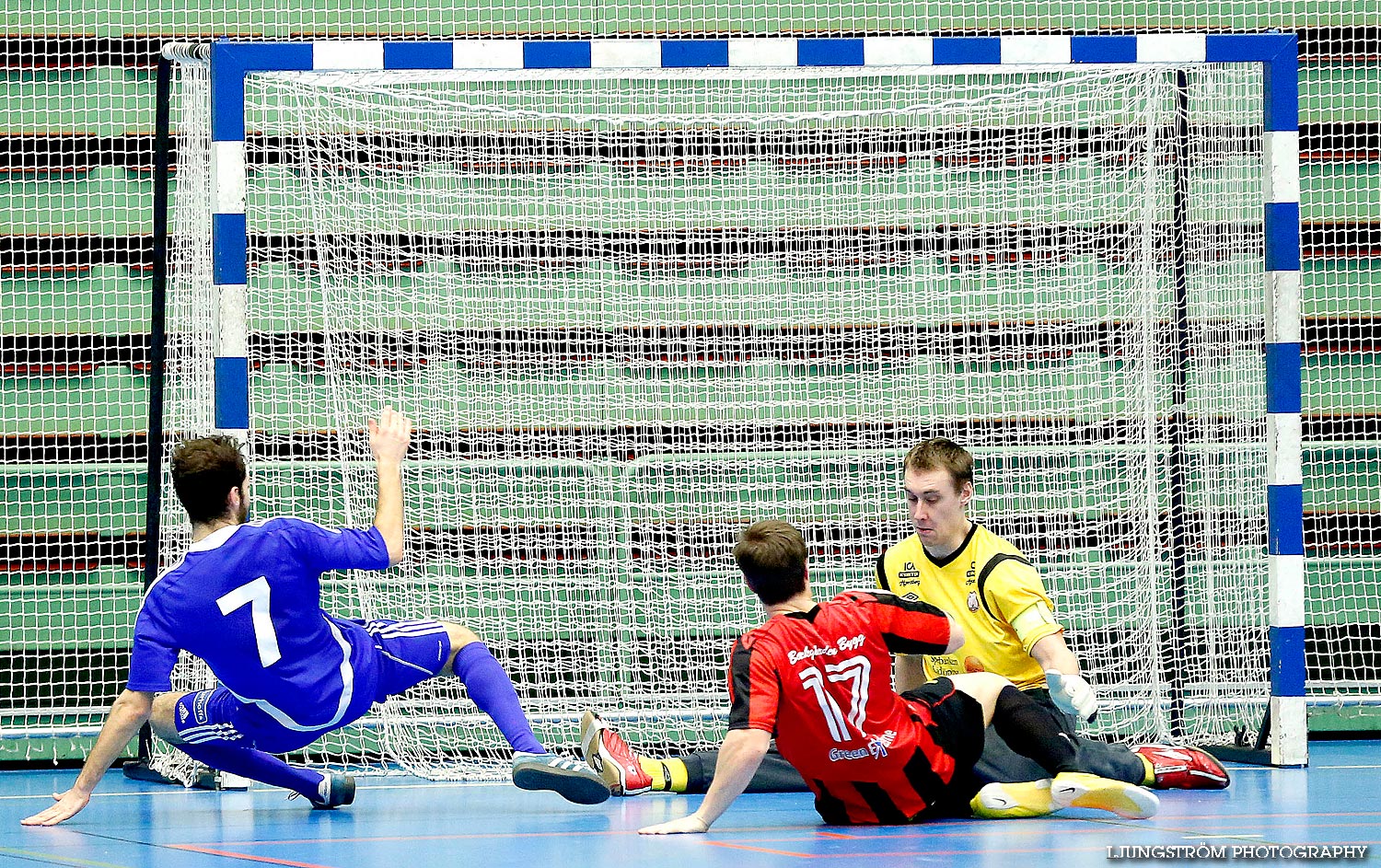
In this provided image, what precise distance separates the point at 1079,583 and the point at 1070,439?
0.72 metres

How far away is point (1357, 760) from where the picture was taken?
5.88m

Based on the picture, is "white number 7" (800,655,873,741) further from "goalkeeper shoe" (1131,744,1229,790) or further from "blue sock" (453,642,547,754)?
"goalkeeper shoe" (1131,744,1229,790)

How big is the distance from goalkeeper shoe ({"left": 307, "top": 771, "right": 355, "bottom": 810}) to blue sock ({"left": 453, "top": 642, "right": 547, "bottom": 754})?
1.95 feet

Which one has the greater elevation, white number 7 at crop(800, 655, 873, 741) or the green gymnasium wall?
the green gymnasium wall

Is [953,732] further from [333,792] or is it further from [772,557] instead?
[333,792]

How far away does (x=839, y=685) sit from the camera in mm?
3885

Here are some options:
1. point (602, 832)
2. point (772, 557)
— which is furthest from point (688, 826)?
→ point (772, 557)

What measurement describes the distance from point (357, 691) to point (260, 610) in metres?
0.42

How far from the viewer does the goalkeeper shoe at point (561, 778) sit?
4195mm

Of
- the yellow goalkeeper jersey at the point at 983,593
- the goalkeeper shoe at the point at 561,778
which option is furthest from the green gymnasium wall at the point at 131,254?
the goalkeeper shoe at the point at 561,778

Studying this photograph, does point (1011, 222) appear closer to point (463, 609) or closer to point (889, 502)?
point (889, 502)

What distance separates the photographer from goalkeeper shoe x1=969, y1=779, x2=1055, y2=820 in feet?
13.7

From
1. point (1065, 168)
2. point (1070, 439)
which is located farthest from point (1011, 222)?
point (1070, 439)

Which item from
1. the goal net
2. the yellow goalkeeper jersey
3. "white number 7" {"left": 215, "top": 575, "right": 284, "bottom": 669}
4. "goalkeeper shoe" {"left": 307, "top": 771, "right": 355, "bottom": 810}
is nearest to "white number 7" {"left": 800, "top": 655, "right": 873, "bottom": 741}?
the yellow goalkeeper jersey
